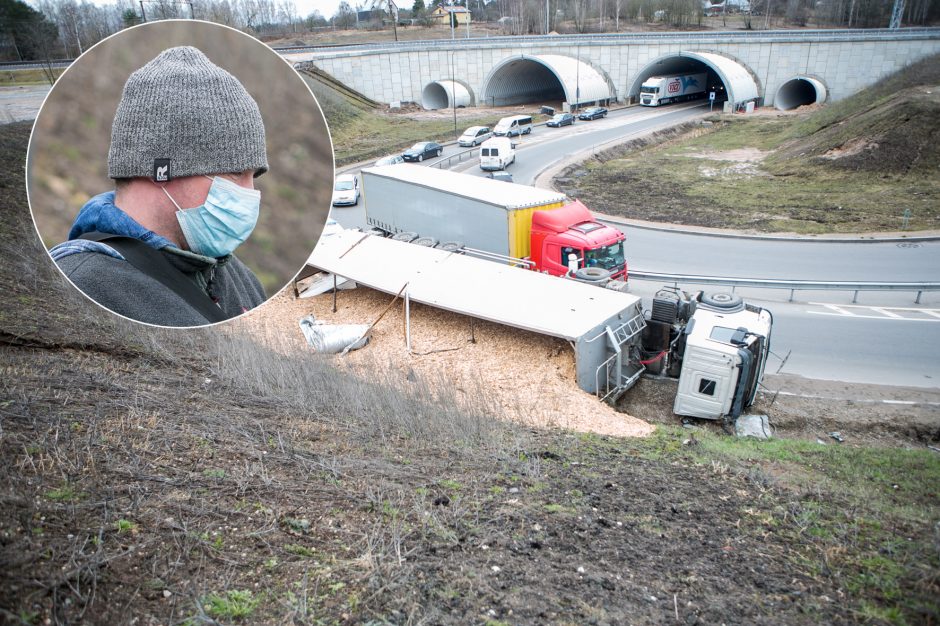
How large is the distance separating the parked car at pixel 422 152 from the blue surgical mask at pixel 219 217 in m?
34.6

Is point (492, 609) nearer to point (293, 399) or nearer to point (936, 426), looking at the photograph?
point (293, 399)

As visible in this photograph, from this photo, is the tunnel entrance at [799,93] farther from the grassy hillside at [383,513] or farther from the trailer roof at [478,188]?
the grassy hillside at [383,513]

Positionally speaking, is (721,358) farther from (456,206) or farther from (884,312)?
(456,206)

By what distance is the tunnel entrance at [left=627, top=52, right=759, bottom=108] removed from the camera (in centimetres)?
4841

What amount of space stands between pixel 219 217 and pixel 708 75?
66.6 meters

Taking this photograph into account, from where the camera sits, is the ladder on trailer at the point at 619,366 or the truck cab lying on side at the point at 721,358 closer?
the truck cab lying on side at the point at 721,358

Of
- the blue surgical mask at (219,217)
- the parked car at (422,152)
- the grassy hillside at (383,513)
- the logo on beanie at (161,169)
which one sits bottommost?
the parked car at (422,152)

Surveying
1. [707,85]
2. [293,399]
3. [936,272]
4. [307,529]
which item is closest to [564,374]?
[293,399]

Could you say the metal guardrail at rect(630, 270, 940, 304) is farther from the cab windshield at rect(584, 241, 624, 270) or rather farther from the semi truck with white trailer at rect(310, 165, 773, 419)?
the semi truck with white trailer at rect(310, 165, 773, 419)

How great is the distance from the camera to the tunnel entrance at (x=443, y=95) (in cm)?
5953

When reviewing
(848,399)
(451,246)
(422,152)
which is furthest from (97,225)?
(422,152)

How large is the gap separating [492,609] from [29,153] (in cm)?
427

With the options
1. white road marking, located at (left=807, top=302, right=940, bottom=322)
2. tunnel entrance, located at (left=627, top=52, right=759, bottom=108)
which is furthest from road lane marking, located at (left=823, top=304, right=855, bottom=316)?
tunnel entrance, located at (left=627, top=52, right=759, bottom=108)

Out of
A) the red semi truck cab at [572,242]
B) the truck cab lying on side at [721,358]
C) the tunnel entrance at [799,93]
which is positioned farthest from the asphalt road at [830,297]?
the tunnel entrance at [799,93]
